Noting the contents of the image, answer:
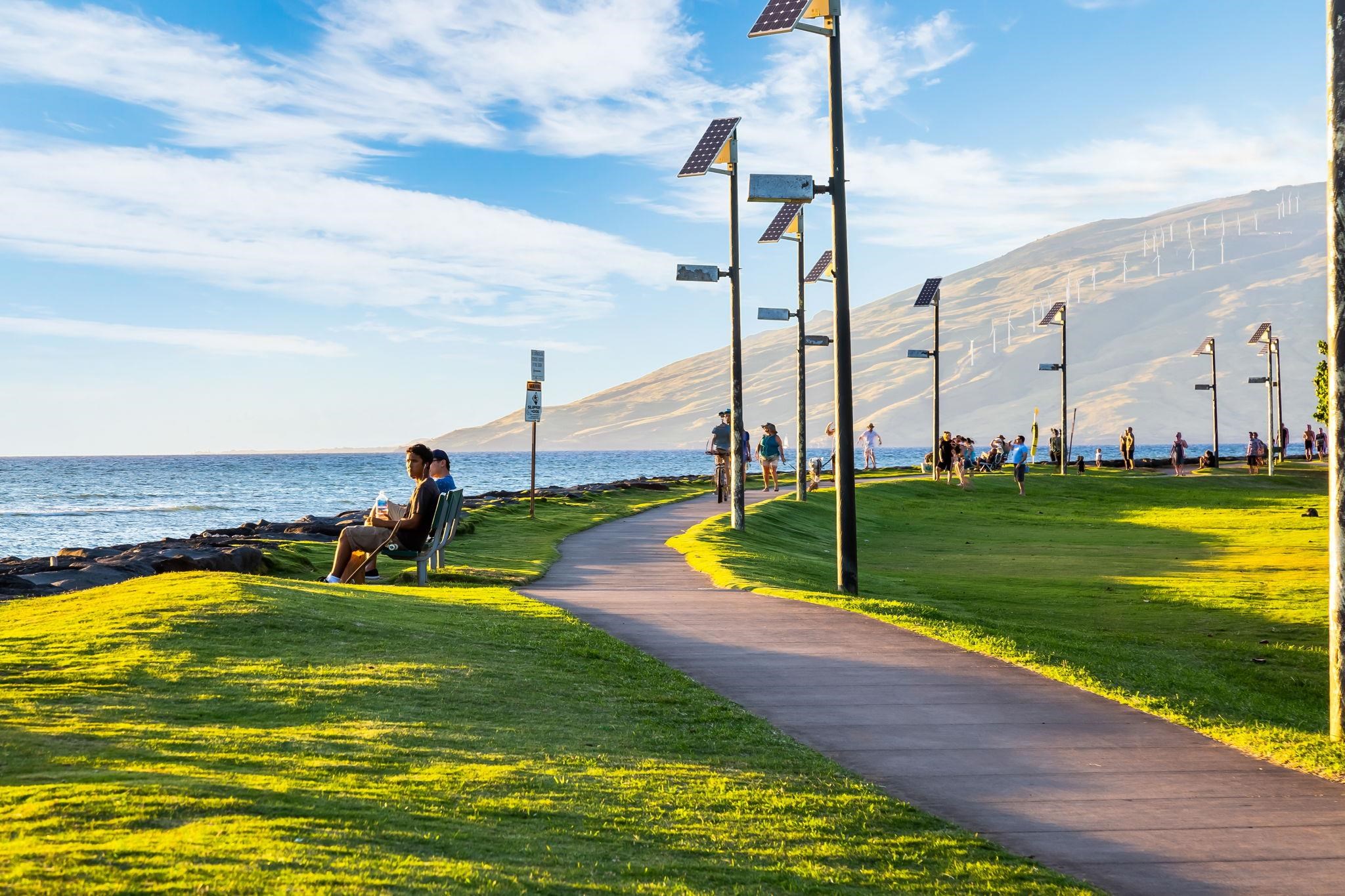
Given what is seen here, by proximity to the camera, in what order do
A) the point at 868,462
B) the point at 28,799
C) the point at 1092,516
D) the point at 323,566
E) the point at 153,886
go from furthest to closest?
the point at 868,462
the point at 1092,516
the point at 323,566
the point at 28,799
the point at 153,886

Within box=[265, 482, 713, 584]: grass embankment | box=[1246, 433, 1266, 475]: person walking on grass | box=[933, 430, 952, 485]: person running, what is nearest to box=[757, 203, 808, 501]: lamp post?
box=[265, 482, 713, 584]: grass embankment

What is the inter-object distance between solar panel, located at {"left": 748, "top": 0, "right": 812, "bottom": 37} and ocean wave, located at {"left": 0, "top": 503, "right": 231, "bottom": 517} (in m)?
46.8

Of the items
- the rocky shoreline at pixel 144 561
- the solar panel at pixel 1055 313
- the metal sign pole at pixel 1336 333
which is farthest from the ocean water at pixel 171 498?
the metal sign pole at pixel 1336 333

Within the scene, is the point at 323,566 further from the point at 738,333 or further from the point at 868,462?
the point at 868,462

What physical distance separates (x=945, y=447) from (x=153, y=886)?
4110 cm

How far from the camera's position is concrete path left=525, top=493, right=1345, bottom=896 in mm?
5051

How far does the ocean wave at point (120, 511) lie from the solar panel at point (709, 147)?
130 ft

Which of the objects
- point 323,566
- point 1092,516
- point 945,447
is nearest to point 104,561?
point 323,566

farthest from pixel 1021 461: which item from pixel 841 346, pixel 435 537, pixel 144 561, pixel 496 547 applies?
pixel 144 561

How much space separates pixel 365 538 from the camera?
45.6ft

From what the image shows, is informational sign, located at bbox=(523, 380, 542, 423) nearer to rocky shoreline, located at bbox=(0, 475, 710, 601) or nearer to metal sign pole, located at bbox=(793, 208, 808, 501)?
rocky shoreline, located at bbox=(0, 475, 710, 601)

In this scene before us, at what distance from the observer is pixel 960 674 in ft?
28.9

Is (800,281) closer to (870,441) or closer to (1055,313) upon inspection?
(870,441)

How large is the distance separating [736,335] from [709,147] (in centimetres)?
366
